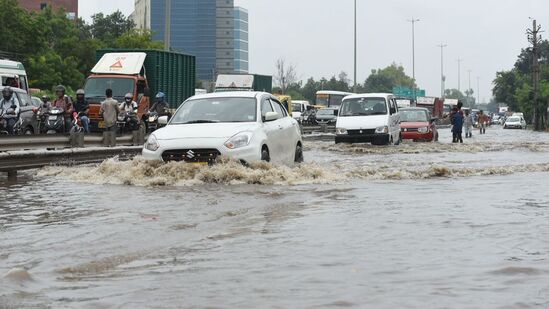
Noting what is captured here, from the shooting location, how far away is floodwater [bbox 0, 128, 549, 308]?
5.59 metres

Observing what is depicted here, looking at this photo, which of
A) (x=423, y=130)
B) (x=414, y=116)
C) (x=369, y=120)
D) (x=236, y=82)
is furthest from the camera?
(x=236, y=82)

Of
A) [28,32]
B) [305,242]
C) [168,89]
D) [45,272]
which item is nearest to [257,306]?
[45,272]

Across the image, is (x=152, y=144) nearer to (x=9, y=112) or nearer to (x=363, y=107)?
(x=9, y=112)

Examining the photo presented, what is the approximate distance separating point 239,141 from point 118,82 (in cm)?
1572

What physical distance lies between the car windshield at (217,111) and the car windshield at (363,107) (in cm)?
1315

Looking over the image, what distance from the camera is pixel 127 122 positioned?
24531mm

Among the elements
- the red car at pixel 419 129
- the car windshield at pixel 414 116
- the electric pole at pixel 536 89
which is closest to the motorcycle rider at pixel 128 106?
the red car at pixel 419 129

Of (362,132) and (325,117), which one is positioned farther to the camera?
(325,117)

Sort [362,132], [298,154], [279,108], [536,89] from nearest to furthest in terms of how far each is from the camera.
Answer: [279,108] < [298,154] < [362,132] < [536,89]

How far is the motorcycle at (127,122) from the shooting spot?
2433 cm

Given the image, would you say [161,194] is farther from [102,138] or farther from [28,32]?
[28,32]

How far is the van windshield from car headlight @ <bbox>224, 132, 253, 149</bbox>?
49.7ft

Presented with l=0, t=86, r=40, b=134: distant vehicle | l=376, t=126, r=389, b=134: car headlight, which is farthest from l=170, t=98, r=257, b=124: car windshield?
l=376, t=126, r=389, b=134: car headlight

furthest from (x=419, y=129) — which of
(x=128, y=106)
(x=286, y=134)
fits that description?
(x=286, y=134)
